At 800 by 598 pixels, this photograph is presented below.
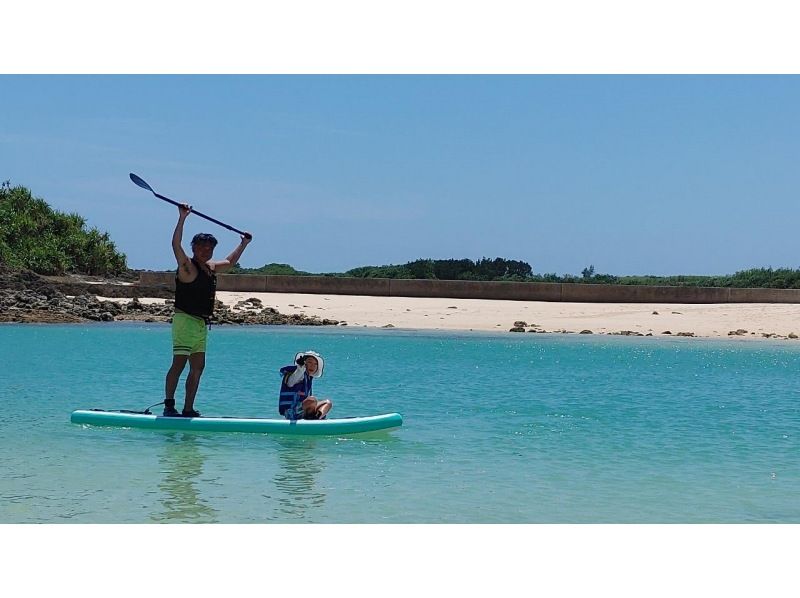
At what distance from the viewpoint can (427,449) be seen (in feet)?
27.8

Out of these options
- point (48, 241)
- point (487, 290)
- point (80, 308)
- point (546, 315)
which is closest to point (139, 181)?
point (80, 308)

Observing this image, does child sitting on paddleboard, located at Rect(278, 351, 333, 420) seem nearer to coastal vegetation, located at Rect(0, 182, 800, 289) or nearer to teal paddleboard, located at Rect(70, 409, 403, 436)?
teal paddleboard, located at Rect(70, 409, 403, 436)

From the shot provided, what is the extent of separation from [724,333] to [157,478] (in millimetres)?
21620

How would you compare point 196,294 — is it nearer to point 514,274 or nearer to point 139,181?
point 139,181

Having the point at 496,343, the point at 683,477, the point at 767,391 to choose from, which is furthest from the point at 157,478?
the point at 496,343

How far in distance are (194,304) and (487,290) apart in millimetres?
23638

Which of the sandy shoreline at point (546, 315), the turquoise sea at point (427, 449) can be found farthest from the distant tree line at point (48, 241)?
the turquoise sea at point (427, 449)

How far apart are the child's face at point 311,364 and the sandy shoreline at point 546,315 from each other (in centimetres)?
1869

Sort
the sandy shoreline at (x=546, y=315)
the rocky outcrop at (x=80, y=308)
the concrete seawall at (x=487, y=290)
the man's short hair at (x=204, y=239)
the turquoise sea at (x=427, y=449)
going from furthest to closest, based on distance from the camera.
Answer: the concrete seawall at (x=487, y=290) < the sandy shoreline at (x=546, y=315) < the rocky outcrop at (x=80, y=308) < the man's short hair at (x=204, y=239) < the turquoise sea at (x=427, y=449)

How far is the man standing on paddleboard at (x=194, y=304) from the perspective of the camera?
849cm

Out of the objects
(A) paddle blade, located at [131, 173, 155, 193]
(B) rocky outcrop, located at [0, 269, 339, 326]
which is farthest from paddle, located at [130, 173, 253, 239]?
(B) rocky outcrop, located at [0, 269, 339, 326]

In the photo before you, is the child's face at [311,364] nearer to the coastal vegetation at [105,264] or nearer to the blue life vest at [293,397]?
the blue life vest at [293,397]

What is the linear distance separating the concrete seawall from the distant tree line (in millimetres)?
2470

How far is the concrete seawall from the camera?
102 feet
